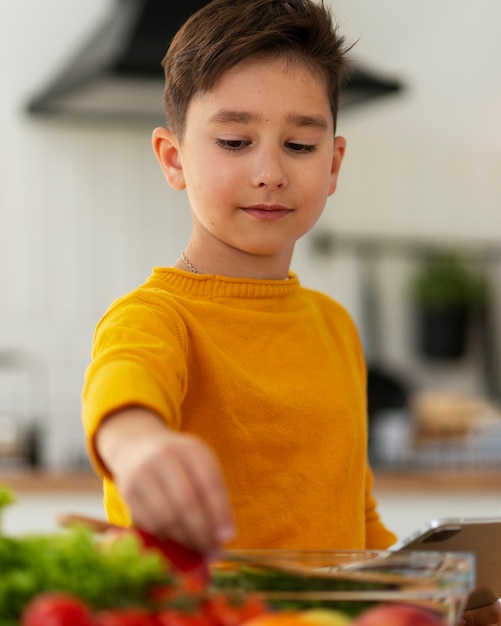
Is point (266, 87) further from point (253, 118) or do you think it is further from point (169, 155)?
point (169, 155)

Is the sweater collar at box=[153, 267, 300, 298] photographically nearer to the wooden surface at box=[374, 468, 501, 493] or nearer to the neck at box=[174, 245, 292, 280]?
the neck at box=[174, 245, 292, 280]

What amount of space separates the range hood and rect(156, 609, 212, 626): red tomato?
8.06 ft

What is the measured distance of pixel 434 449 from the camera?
11.0 feet

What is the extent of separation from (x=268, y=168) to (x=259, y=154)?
13 mm

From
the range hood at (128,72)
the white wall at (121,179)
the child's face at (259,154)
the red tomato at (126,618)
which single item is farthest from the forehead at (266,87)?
the white wall at (121,179)

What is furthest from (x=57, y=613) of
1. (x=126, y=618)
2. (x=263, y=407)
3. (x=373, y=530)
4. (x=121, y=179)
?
(x=121, y=179)

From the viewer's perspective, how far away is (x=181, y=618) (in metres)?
0.53

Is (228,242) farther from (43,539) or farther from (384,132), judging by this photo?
(384,132)

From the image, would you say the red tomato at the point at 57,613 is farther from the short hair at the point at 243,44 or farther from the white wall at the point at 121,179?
the white wall at the point at 121,179

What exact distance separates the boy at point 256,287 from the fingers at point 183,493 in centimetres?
24

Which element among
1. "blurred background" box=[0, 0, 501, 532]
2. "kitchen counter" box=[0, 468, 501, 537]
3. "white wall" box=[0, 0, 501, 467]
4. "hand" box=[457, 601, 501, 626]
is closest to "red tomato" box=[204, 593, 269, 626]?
"hand" box=[457, 601, 501, 626]

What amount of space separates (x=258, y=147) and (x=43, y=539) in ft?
1.41

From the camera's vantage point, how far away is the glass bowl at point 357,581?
1.92 ft

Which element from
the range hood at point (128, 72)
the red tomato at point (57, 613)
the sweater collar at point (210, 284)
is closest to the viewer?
the red tomato at point (57, 613)
